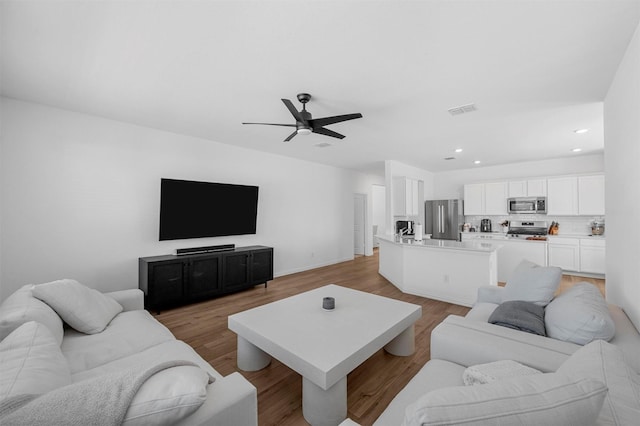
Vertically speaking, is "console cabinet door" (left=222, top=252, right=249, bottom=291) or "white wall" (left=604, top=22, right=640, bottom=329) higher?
"white wall" (left=604, top=22, right=640, bottom=329)

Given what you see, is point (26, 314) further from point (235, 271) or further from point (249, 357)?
point (235, 271)

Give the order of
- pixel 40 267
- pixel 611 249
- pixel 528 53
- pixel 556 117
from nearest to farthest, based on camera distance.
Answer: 1. pixel 528 53
2. pixel 611 249
3. pixel 40 267
4. pixel 556 117

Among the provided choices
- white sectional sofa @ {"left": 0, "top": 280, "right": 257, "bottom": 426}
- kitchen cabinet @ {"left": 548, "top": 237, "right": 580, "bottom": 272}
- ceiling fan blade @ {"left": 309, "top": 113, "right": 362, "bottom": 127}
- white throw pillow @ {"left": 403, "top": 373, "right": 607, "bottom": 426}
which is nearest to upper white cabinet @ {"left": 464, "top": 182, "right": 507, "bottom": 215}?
kitchen cabinet @ {"left": 548, "top": 237, "right": 580, "bottom": 272}

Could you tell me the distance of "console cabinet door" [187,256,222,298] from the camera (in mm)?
3959

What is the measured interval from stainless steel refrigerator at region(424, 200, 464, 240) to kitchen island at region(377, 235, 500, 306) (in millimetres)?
2686

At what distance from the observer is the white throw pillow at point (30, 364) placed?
2.91 feet

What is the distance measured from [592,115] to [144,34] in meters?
4.89

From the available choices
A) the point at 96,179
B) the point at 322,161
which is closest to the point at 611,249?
the point at 322,161

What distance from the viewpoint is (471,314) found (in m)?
2.36

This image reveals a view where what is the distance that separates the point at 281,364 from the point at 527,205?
6.61 m

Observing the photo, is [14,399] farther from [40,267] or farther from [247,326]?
[40,267]

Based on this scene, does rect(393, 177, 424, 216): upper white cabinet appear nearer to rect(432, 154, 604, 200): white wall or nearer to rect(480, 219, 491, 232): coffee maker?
rect(432, 154, 604, 200): white wall

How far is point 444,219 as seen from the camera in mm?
7027

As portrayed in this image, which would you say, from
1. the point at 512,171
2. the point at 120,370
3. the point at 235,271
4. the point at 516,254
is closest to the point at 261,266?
the point at 235,271
